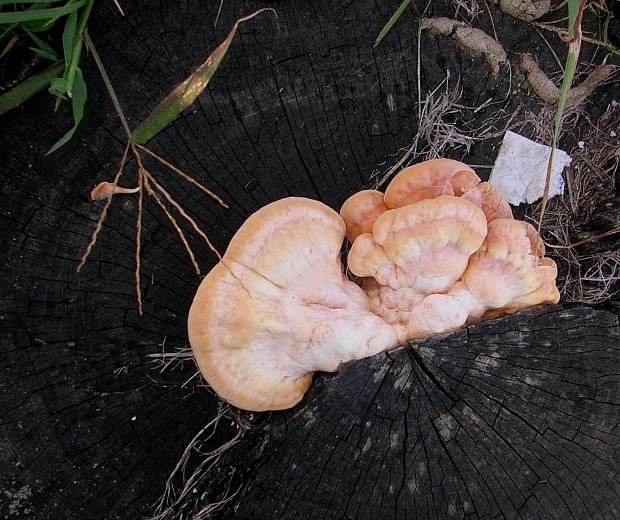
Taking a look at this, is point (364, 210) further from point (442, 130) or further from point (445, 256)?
point (442, 130)

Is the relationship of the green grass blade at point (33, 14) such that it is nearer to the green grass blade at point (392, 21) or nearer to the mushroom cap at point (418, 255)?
the green grass blade at point (392, 21)

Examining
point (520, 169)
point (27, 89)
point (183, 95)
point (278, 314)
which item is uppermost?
point (27, 89)

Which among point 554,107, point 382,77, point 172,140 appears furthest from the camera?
point 554,107

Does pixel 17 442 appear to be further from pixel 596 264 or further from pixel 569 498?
pixel 596 264

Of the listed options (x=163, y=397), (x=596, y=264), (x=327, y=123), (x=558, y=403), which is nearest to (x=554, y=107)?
(x=596, y=264)

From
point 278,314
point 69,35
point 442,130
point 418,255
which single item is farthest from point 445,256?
point 69,35

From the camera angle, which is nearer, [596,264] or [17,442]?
[17,442]

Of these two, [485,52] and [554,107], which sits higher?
[485,52]

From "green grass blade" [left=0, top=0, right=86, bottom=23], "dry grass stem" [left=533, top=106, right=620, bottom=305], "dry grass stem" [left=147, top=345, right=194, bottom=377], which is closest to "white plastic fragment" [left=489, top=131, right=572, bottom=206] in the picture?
"dry grass stem" [left=533, top=106, right=620, bottom=305]
